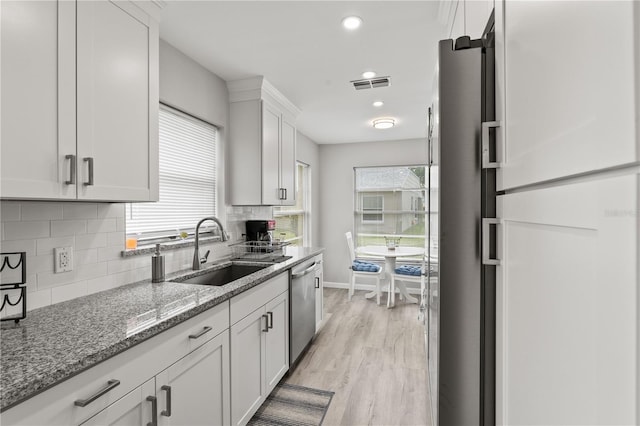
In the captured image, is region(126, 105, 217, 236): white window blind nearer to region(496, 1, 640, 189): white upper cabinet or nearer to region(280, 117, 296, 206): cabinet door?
region(280, 117, 296, 206): cabinet door

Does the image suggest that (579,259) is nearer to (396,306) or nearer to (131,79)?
(131,79)

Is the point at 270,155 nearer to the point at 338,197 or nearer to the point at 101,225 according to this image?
the point at 101,225

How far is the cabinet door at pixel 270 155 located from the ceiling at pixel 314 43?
28cm

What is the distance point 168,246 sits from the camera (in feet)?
7.48

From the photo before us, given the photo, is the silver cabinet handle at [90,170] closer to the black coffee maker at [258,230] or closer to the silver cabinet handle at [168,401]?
the silver cabinet handle at [168,401]

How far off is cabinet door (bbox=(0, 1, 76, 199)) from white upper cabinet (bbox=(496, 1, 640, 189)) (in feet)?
5.07

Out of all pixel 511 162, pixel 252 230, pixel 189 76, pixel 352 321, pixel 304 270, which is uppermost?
pixel 189 76

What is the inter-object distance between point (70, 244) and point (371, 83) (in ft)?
8.68

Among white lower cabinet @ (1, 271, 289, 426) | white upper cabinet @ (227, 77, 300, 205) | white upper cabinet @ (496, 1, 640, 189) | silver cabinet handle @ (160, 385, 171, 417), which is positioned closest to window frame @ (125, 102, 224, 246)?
white upper cabinet @ (227, 77, 300, 205)

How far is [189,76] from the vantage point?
2543 mm

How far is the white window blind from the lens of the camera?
229 cm

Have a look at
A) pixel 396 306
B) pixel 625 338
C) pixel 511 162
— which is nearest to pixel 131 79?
pixel 511 162

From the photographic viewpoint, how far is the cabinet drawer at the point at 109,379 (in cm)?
89

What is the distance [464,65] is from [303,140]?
14.9ft
